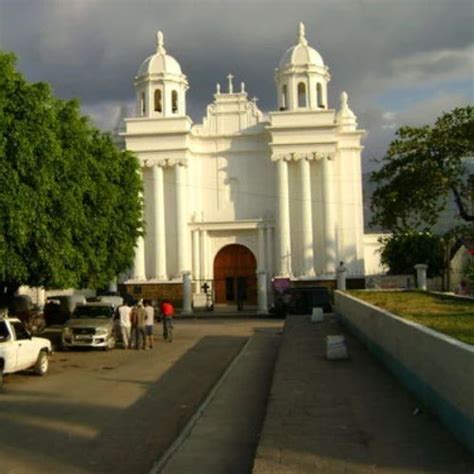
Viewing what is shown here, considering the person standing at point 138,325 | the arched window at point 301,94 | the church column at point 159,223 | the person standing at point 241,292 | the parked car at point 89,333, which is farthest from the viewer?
the arched window at point 301,94

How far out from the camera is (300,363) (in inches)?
586

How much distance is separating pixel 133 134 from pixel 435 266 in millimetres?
21730

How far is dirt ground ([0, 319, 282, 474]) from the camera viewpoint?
8812 millimetres

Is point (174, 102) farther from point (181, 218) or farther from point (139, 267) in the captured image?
point (139, 267)

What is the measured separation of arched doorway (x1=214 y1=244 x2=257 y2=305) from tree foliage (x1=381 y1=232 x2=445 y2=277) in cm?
1020

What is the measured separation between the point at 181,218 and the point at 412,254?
16983 mm

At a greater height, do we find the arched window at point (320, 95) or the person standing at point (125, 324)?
the arched window at point (320, 95)

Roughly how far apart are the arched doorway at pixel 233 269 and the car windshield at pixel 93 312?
69.1ft

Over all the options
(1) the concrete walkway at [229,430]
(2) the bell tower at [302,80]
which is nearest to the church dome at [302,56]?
(2) the bell tower at [302,80]

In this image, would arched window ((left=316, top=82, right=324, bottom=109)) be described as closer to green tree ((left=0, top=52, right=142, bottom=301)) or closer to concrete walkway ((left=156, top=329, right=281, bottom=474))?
green tree ((left=0, top=52, right=142, bottom=301))

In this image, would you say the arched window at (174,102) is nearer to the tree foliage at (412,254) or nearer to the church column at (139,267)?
the church column at (139,267)

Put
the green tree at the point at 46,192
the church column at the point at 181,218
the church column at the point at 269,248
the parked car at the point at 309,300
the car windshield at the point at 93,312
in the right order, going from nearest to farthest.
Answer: the green tree at the point at 46,192, the car windshield at the point at 93,312, the parked car at the point at 309,300, the church column at the point at 181,218, the church column at the point at 269,248

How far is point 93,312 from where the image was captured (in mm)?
23922

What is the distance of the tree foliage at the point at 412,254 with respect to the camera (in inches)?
1982
